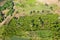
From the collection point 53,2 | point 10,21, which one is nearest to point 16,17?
point 10,21

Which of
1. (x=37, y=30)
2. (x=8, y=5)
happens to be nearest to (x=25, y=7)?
(x=8, y=5)

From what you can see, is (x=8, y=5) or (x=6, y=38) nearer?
(x=6, y=38)

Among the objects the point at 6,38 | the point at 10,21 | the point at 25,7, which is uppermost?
the point at 25,7

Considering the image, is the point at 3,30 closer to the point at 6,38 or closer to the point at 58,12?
the point at 6,38

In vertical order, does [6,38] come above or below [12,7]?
below

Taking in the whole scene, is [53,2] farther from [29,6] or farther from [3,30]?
[3,30]

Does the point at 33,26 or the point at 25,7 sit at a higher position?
the point at 25,7
